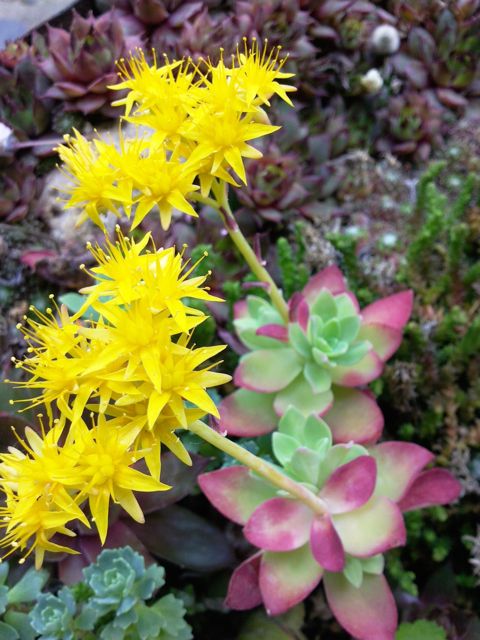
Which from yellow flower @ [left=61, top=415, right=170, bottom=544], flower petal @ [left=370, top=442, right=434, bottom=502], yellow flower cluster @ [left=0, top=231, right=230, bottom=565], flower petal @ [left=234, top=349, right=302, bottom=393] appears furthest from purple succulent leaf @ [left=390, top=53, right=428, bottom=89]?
yellow flower @ [left=61, top=415, right=170, bottom=544]

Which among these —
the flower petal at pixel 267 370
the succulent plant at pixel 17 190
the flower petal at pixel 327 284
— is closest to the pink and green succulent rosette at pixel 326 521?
the flower petal at pixel 267 370

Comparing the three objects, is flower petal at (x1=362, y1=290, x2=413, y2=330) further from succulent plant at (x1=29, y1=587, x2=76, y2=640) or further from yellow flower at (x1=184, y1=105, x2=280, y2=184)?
succulent plant at (x1=29, y1=587, x2=76, y2=640)

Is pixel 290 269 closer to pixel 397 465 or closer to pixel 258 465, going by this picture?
pixel 397 465

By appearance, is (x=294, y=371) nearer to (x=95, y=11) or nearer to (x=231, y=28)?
(x=231, y=28)

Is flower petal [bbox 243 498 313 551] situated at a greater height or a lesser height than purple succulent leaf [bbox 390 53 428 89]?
lesser

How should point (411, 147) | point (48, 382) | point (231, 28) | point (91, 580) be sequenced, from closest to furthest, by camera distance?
point (48, 382) < point (91, 580) < point (231, 28) < point (411, 147)

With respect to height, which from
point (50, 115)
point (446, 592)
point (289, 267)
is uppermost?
point (50, 115)

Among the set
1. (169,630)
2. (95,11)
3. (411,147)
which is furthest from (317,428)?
(95,11)
